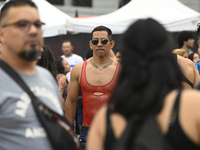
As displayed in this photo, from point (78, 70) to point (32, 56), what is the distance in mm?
2544

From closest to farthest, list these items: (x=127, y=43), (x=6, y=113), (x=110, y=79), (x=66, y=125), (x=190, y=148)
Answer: (x=190, y=148)
(x=127, y=43)
(x=6, y=113)
(x=66, y=125)
(x=110, y=79)

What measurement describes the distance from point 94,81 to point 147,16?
6.38 meters

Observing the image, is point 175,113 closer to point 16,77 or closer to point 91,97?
point 16,77

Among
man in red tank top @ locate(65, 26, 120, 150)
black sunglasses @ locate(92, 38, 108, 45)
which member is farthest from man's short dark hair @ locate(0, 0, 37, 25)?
black sunglasses @ locate(92, 38, 108, 45)

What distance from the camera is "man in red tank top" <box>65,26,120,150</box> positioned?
4.86 metres

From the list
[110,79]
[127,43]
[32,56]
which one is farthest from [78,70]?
[127,43]

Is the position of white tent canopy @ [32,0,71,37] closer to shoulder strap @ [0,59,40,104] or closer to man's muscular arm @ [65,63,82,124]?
man's muscular arm @ [65,63,82,124]

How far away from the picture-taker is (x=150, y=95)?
1679mm

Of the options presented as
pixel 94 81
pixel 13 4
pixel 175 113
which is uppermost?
pixel 13 4

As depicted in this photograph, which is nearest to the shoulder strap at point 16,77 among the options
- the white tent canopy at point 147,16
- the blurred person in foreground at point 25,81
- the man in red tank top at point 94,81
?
the blurred person in foreground at point 25,81

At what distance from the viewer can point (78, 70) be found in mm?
5074

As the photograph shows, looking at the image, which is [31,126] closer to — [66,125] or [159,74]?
[66,125]

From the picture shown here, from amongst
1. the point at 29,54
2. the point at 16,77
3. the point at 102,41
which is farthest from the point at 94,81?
the point at 16,77

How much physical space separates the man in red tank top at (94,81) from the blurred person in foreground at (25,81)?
2048mm
